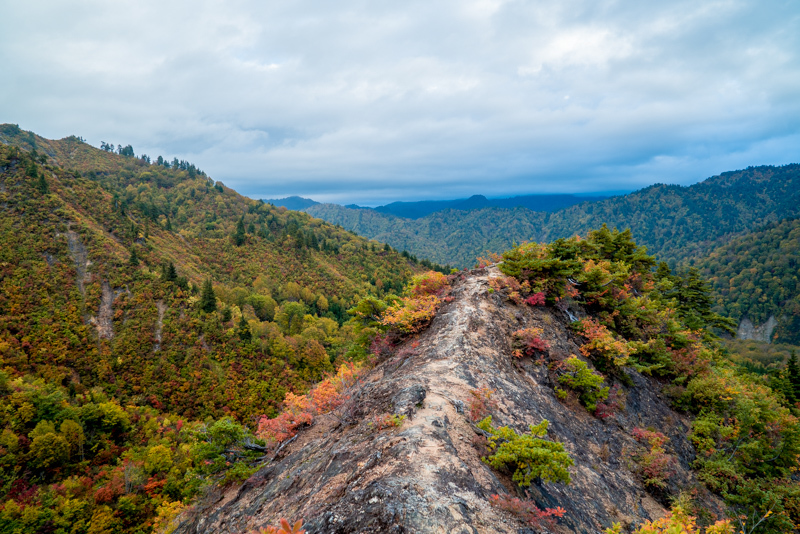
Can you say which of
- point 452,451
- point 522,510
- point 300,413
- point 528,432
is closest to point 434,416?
point 452,451

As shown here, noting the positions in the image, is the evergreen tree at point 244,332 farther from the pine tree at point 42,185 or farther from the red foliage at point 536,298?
the red foliage at point 536,298

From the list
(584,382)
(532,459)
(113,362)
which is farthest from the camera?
(113,362)

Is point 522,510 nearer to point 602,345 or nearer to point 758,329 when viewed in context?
point 602,345

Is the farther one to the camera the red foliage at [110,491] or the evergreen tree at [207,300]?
the evergreen tree at [207,300]

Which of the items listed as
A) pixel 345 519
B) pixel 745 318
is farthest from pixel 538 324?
pixel 745 318

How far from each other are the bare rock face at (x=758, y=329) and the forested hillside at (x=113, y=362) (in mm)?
194441

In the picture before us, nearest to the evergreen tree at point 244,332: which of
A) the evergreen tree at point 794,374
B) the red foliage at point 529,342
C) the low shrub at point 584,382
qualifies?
the red foliage at point 529,342

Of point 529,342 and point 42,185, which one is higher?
point 42,185

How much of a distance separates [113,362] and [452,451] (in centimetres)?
5535

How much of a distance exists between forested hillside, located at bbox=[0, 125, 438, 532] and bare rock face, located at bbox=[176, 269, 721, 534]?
9.28 ft

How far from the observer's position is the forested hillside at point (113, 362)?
27375mm

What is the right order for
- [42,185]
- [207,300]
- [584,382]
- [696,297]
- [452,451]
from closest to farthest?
1. [452,451]
2. [584,382]
3. [696,297]
4. [207,300]
5. [42,185]

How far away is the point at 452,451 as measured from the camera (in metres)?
6.24

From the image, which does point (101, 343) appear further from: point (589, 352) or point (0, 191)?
point (589, 352)
